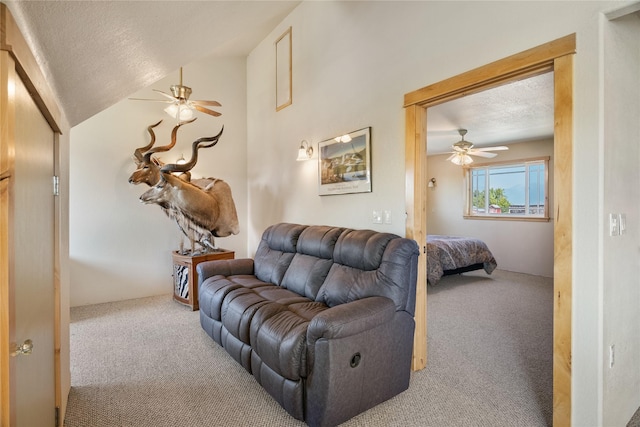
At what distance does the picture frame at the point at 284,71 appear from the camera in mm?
4188

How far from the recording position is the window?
6.22 m

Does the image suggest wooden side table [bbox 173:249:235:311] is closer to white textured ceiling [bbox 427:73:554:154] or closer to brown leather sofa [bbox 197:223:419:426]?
brown leather sofa [bbox 197:223:419:426]

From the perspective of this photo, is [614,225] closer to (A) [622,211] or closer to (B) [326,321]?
(A) [622,211]

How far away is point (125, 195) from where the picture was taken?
14.6ft

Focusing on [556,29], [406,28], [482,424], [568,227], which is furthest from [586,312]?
[406,28]

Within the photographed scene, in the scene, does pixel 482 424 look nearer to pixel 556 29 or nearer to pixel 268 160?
pixel 556 29

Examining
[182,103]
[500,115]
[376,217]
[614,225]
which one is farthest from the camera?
[500,115]

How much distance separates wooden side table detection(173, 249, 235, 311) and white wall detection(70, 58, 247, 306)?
66cm

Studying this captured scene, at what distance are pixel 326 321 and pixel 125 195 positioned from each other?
387 cm

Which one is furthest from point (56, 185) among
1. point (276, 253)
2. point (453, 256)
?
point (453, 256)

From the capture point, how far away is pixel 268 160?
479cm

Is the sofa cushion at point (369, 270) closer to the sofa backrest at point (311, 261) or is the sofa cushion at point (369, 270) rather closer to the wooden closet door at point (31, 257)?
the sofa backrest at point (311, 261)

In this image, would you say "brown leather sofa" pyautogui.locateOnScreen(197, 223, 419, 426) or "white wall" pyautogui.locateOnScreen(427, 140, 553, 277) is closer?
"brown leather sofa" pyautogui.locateOnScreen(197, 223, 419, 426)

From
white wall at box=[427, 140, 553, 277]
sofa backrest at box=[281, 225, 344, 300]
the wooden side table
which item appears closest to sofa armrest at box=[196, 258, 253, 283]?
the wooden side table
